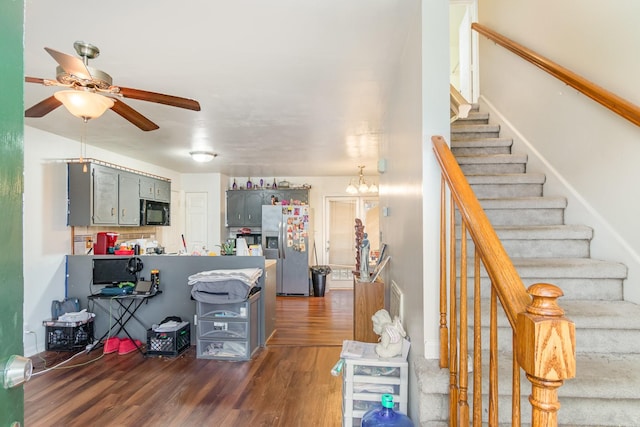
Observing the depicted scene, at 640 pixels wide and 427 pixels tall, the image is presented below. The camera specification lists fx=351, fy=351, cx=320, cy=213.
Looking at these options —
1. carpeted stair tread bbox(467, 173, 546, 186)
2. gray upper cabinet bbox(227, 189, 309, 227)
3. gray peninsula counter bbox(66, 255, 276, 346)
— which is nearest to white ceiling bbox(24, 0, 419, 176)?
carpeted stair tread bbox(467, 173, 546, 186)

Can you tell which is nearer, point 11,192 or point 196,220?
point 11,192

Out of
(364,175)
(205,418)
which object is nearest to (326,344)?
(205,418)

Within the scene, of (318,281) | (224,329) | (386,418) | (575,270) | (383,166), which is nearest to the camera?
(386,418)

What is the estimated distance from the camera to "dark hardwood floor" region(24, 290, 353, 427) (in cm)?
251

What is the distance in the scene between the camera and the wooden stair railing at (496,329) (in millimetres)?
673

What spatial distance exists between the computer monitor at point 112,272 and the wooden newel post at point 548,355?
424 centimetres

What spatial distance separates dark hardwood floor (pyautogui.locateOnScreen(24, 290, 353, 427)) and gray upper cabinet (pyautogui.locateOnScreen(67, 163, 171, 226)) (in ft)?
5.29

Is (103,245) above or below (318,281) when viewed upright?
above

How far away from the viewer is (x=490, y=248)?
97 cm

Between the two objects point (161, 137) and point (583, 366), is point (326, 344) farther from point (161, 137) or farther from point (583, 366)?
point (161, 137)

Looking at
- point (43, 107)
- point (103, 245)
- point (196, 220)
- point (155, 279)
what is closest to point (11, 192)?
point (43, 107)

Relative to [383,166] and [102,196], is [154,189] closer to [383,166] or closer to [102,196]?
[102,196]

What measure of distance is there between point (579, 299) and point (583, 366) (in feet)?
1.73

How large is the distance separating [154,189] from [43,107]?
357 cm
